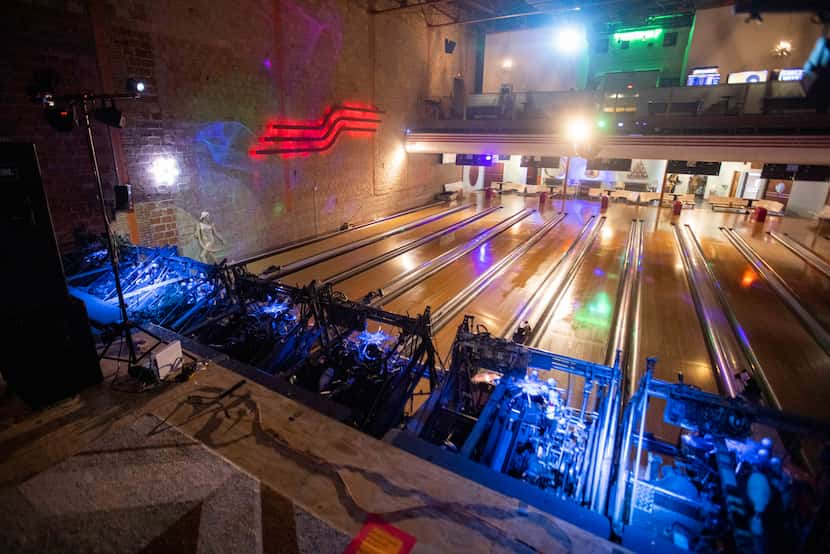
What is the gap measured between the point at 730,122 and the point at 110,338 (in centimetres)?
1292

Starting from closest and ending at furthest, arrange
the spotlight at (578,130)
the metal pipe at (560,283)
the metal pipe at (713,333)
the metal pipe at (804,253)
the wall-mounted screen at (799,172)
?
1. the metal pipe at (713,333)
2. the metal pipe at (560,283)
3. the metal pipe at (804,253)
4. the wall-mounted screen at (799,172)
5. the spotlight at (578,130)

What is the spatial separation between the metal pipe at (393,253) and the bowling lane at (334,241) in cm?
130

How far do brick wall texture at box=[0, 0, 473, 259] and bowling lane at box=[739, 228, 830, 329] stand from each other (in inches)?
377

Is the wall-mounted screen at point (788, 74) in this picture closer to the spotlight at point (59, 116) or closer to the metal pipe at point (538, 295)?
the metal pipe at point (538, 295)

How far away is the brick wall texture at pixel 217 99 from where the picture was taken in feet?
17.9

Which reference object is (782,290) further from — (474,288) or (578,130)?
(578,130)

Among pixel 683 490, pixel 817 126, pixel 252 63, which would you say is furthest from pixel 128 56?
pixel 817 126

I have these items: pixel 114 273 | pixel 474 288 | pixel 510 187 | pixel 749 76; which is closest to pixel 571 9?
pixel 749 76

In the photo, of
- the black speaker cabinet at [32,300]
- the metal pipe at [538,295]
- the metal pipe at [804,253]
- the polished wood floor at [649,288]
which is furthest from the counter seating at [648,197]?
the black speaker cabinet at [32,300]

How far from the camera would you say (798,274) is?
8312 millimetres

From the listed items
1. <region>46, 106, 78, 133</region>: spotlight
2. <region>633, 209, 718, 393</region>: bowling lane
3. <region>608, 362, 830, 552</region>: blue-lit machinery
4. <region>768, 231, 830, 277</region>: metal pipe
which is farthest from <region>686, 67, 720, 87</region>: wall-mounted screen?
<region>46, 106, 78, 133</region>: spotlight

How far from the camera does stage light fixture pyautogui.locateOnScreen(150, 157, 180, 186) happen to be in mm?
6699

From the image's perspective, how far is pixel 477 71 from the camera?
18250mm

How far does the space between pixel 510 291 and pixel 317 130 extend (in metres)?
5.94
